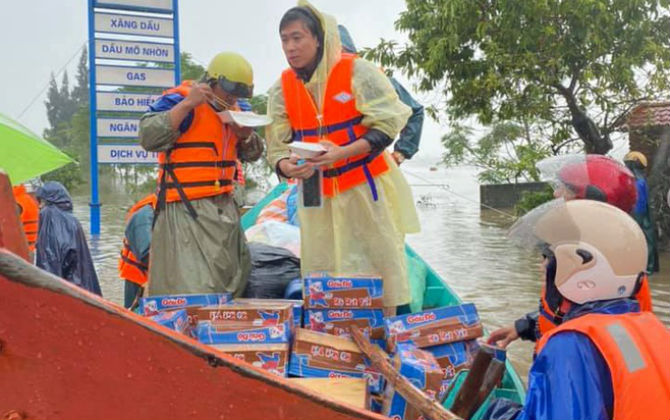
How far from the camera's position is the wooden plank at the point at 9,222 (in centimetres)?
105

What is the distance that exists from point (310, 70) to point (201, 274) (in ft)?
3.58

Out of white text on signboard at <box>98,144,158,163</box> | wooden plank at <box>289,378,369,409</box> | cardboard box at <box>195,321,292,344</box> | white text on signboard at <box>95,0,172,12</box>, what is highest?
white text on signboard at <box>95,0,172,12</box>

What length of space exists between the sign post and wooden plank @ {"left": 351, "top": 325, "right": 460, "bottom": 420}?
24.0 ft

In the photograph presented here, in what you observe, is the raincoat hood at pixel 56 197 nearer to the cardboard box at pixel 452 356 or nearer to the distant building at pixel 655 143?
the cardboard box at pixel 452 356

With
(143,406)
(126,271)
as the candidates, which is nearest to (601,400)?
(143,406)

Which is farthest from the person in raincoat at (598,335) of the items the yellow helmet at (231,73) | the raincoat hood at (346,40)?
the raincoat hood at (346,40)

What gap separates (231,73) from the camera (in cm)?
300

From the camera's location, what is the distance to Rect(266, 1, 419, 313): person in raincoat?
9.46 ft

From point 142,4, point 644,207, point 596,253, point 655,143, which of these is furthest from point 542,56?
point 596,253

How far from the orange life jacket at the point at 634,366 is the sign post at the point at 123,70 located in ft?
28.2

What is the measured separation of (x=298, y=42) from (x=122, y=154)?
24.0 ft

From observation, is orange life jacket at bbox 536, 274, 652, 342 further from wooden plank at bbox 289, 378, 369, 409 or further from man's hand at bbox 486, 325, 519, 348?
wooden plank at bbox 289, 378, 369, 409

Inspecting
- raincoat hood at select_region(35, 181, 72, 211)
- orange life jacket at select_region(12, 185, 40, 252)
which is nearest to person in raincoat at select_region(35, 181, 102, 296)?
raincoat hood at select_region(35, 181, 72, 211)

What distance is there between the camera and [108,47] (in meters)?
9.52
